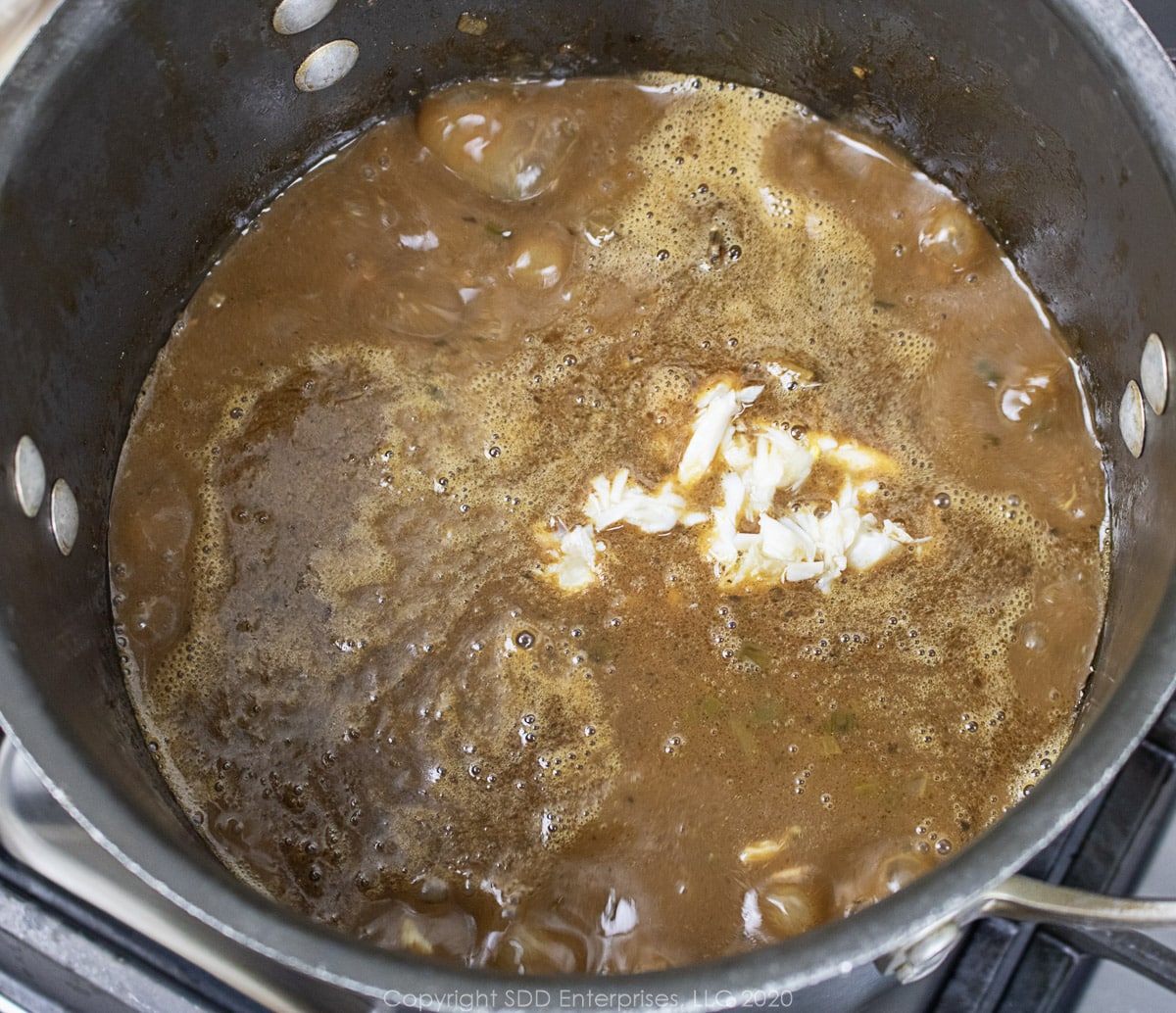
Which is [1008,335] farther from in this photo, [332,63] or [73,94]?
[73,94]

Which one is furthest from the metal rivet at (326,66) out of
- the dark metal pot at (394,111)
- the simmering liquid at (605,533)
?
the simmering liquid at (605,533)

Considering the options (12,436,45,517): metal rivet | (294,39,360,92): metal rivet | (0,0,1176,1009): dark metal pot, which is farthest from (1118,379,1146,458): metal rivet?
(12,436,45,517): metal rivet

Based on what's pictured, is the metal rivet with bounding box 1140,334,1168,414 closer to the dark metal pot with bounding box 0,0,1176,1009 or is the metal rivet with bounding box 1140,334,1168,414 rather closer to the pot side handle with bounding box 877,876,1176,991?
the dark metal pot with bounding box 0,0,1176,1009

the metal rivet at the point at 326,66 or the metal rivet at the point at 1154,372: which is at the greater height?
the metal rivet at the point at 326,66

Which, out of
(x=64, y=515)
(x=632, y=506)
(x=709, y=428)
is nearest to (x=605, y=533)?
(x=632, y=506)

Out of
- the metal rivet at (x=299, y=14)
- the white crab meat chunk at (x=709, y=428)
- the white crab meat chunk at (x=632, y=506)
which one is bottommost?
the white crab meat chunk at (x=632, y=506)

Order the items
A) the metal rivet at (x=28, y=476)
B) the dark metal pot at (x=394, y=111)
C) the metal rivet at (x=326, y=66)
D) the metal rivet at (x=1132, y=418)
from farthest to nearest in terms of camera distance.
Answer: the metal rivet at (x=326, y=66) < the metal rivet at (x=1132, y=418) < the metal rivet at (x=28, y=476) < the dark metal pot at (x=394, y=111)

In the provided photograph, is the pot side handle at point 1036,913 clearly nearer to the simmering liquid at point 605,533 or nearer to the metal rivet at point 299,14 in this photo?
the simmering liquid at point 605,533
